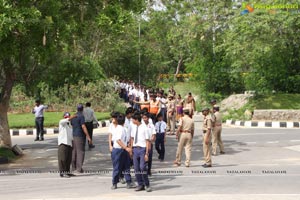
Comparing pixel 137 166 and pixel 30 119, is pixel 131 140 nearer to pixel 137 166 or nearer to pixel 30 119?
pixel 137 166

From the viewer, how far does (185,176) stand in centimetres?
1424

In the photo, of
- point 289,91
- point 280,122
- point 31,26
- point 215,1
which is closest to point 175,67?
point 215,1

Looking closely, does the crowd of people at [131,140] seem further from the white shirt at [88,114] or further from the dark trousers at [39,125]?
the dark trousers at [39,125]

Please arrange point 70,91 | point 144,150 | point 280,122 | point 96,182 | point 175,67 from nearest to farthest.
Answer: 1. point 144,150
2. point 96,182
3. point 280,122
4. point 70,91
5. point 175,67

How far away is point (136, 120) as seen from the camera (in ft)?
42.3

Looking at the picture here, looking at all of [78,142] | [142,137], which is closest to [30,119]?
[78,142]

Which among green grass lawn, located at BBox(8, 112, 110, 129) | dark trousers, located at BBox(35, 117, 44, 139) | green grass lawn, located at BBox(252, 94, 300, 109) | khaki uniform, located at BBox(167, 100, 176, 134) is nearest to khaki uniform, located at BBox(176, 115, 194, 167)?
khaki uniform, located at BBox(167, 100, 176, 134)

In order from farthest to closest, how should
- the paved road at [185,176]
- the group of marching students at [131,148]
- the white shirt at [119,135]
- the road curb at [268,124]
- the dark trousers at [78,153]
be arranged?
the road curb at [268,124] → the dark trousers at [78,153] → the white shirt at [119,135] → the group of marching students at [131,148] → the paved road at [185,176]

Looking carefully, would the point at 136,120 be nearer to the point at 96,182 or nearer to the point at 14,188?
the point at 96,182

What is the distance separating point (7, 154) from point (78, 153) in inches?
153

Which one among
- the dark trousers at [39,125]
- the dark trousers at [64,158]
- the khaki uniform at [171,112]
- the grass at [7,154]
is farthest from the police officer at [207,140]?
the dark trousers at [39,125]

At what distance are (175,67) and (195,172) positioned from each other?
43416mm

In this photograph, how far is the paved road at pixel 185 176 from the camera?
12.0 m

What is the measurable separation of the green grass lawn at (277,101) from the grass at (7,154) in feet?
51.0
